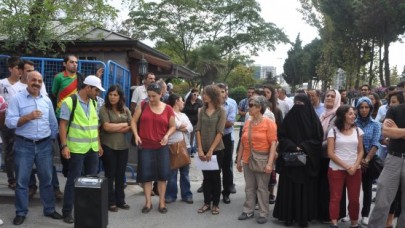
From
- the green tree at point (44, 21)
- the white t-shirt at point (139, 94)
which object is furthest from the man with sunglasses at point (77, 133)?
the green tree at point (44, 21)

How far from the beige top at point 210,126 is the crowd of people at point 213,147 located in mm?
15

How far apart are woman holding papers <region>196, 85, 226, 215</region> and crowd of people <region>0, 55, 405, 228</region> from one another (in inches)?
0.6

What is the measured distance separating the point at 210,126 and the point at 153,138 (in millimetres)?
858

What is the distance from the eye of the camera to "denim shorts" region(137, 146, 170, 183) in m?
6.19

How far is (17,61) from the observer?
6270mm

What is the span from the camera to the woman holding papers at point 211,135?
619 cm

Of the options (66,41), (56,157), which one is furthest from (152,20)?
(56,157)

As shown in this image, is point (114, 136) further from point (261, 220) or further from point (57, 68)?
point (57, 68)

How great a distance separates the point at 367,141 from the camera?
5723 mm

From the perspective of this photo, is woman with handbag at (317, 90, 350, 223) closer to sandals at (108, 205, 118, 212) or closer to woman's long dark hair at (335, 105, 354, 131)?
woman's long dark hair at (335, 105, 354, 131)

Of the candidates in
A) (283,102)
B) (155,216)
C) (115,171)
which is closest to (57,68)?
(115,171)

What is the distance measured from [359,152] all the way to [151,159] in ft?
9.56

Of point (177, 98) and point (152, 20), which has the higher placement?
point (152, 20)

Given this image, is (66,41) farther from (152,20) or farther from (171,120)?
(152,20)
